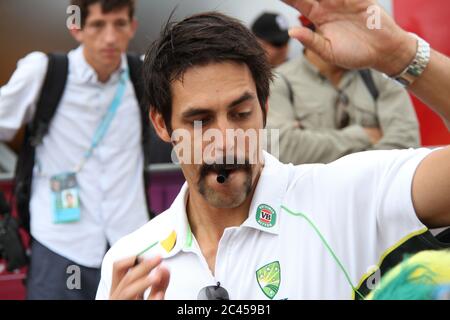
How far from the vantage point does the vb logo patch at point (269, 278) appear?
211 cm

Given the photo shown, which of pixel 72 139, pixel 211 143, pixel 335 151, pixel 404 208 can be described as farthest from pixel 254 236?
pixel 72 139

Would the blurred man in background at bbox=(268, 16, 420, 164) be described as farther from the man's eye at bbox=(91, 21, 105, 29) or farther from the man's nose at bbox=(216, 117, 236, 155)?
the man's nose at bbox=(216, 117, 236, 155)

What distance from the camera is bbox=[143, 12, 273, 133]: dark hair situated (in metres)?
2.34

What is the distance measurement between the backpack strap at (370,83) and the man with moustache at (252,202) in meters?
1.67

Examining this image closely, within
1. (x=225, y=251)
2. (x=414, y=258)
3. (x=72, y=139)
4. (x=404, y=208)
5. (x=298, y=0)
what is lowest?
(x=72, y=139)

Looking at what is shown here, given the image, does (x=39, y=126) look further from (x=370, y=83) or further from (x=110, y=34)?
(x=370, y=83)

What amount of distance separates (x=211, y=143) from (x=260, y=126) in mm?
173

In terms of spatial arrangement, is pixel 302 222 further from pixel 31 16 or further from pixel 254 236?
pixel 31 16

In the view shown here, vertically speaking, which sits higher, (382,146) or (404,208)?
(404,208)

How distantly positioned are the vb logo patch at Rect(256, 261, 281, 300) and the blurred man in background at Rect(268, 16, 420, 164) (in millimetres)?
1724

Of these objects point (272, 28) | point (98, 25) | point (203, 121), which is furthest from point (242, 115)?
point (272, 28)

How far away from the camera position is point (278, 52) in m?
5.20
